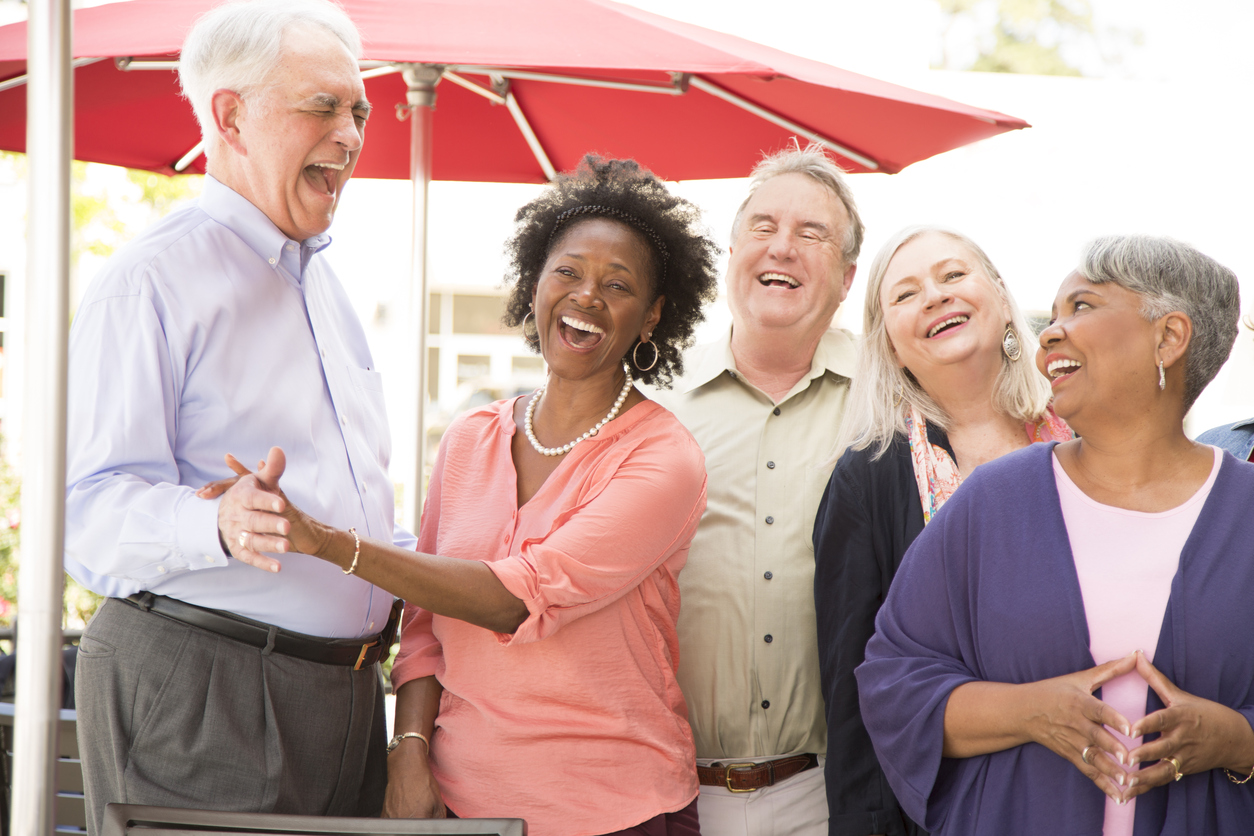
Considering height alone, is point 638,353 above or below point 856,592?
above

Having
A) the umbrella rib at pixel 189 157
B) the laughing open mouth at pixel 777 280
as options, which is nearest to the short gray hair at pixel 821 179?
the laughing open mouth at pixel 777 280

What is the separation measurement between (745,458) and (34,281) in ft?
5.70

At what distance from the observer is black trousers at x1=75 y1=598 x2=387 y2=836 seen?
6.51ft

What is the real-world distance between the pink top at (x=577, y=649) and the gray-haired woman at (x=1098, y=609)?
1.49 ft

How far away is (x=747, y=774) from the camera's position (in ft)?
8.30

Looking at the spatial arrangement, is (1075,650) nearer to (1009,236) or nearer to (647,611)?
(647,611)

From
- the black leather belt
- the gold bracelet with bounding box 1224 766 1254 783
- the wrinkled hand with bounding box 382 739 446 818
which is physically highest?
the black leather belt

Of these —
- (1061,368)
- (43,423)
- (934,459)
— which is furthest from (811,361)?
(43,423)

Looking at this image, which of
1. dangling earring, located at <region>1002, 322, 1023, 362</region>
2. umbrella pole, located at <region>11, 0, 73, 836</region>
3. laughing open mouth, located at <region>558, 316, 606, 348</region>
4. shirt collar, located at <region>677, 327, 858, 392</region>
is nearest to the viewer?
umbrella pole, located at <region>11, 0, 73, 836</region>

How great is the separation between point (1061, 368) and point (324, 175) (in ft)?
5.21

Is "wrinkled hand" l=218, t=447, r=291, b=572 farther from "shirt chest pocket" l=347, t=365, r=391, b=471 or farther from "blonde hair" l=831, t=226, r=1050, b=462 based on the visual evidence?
"blonde hair" l=831, t=226, r=1050, b=462

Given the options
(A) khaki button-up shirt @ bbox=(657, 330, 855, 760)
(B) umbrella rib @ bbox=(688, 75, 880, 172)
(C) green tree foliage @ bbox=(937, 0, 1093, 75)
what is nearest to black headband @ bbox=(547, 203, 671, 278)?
(A) khaki button-up shirt @ bbox=(657, 330, 855, 760)

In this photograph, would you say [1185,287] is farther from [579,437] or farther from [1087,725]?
[579,437]

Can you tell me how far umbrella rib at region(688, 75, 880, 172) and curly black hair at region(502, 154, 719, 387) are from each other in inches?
34.7
